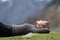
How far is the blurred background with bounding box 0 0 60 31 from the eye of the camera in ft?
6.31

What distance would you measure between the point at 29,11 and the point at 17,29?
0.85 feet

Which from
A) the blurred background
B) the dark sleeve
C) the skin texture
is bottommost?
the dark sleeve

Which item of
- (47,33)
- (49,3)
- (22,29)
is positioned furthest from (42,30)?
(49,3)

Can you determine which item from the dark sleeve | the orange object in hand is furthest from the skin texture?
the dark sleeve

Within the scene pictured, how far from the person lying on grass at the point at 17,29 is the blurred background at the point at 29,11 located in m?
0.07

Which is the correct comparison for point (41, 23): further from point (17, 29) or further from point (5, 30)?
point (5, 30)

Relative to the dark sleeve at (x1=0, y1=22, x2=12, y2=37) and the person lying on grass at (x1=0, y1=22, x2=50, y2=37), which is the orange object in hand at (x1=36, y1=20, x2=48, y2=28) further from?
the dark sleeve at (x1=0, y1=22, x2=12, y2=37)

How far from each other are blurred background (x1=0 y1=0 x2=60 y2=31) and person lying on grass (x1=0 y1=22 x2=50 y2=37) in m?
0.07

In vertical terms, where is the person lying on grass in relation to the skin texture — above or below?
below

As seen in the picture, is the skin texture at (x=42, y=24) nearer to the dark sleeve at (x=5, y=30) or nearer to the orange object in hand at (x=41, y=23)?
the orange object in hand at (x=41, y=23)

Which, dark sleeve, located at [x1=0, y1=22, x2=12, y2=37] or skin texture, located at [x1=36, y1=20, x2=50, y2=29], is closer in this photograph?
dark sleeve, located at [x1=0, y1=22, x2=12, y2=37]

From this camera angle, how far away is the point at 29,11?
196 cm

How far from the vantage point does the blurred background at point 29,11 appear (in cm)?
192

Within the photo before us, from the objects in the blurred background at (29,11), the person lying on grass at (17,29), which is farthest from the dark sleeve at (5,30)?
the blurred background at (29,11)
